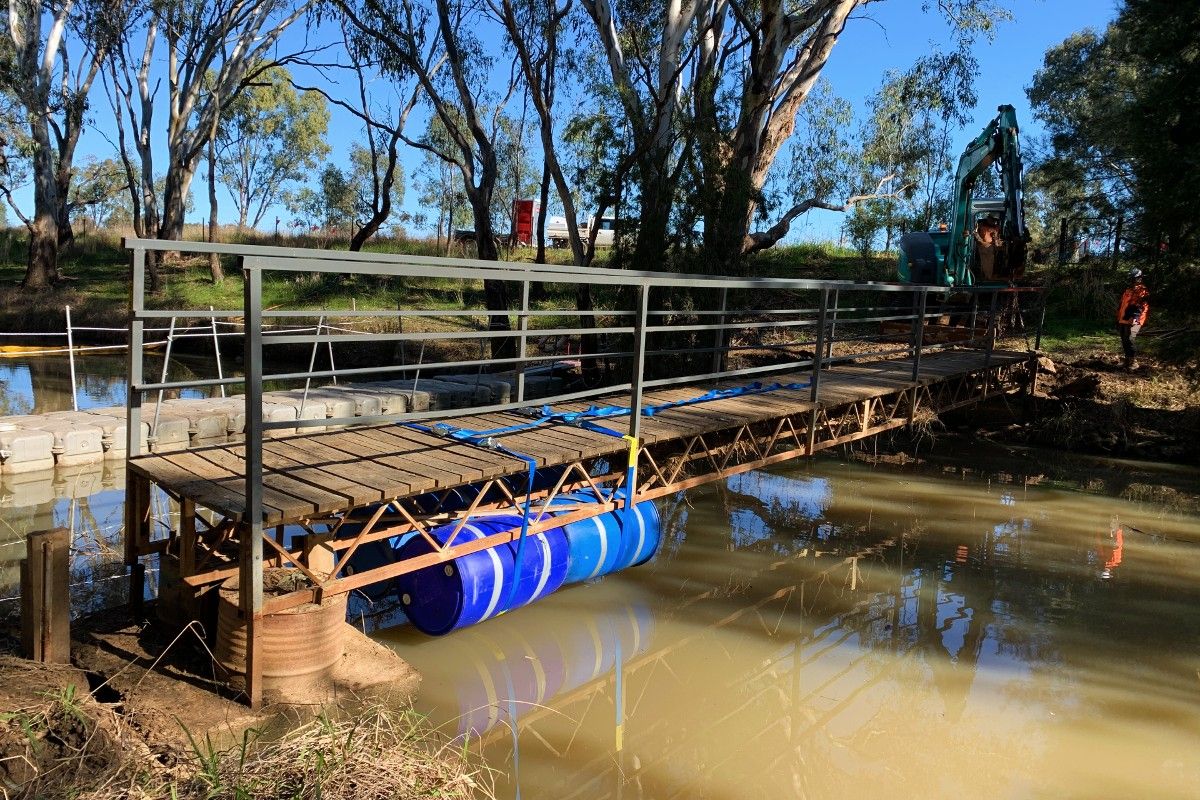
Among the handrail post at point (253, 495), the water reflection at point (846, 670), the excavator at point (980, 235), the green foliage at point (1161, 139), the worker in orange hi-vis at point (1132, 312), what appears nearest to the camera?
the handrail post at point (253, 495)

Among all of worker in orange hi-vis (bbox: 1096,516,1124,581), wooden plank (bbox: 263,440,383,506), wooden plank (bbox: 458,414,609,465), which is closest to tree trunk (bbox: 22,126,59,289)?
wooden plank (bbox: 263,440,383,506)

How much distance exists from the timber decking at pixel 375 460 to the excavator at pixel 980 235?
7866 millimetres

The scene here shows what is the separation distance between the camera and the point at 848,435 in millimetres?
8242

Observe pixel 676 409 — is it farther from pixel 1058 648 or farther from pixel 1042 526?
pixel 1042 526

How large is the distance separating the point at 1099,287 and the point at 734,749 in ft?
34.7

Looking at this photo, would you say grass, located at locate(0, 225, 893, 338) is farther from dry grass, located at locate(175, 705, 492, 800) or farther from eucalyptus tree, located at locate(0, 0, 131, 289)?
dry grass, located at locate(175, 705, 492, 800)

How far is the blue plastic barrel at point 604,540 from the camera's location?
580 cm

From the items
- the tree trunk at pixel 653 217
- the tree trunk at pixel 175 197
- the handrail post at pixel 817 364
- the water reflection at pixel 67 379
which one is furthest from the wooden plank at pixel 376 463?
the tree trunk at pixel 175 197

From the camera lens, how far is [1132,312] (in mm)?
12680

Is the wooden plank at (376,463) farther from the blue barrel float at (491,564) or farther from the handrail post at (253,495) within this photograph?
the handrail post at (253,495)

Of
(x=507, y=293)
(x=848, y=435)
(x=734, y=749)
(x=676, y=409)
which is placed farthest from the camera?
(x=507, y=293)

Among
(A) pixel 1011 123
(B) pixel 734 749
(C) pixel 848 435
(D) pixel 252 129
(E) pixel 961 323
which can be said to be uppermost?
(D) pixel 252 129

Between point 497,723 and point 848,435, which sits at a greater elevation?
point 848,435

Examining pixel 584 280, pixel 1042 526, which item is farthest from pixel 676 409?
pixel 1042 526
